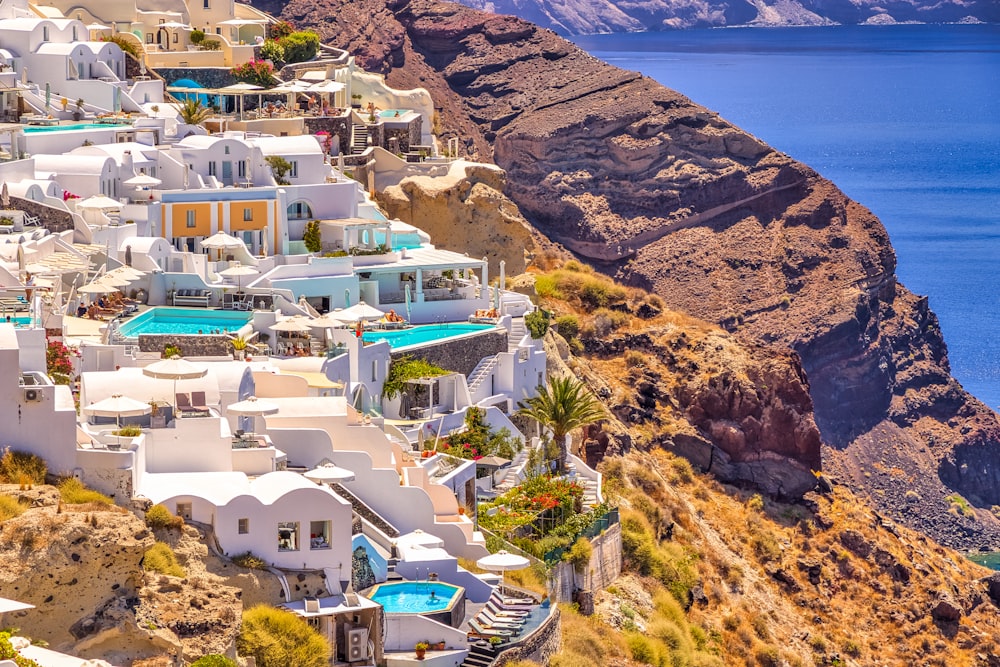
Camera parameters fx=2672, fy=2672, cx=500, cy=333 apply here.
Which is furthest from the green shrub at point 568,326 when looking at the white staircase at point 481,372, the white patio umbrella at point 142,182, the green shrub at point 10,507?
the green shrub at point 10,507

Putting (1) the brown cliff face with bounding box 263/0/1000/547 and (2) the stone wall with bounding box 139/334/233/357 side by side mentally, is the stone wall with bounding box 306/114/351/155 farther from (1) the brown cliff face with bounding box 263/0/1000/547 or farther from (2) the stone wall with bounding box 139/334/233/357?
(1) the brown cliff face with bounding box 263/0/1000/547

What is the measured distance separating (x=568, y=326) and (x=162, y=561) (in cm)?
4272

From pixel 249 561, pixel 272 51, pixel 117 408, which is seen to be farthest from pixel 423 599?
pixel 272 51

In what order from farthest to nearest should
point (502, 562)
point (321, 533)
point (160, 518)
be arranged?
point (502, 562) → point (321, 533) → point (160, 518)

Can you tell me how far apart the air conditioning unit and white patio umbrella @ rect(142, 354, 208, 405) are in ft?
22.6

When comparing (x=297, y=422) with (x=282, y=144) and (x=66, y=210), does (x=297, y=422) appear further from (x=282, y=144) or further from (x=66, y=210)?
(x=282, y=144)

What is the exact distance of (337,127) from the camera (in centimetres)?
8381

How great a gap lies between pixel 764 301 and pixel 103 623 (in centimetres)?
7810

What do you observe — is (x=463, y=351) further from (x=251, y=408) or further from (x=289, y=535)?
(x=289, y=535)

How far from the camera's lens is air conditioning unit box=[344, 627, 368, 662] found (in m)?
45.9

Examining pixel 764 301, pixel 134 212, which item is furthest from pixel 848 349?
pixel 134 212

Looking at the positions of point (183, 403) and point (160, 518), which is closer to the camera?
point (160, 518)

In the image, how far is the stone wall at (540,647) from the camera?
48.4m

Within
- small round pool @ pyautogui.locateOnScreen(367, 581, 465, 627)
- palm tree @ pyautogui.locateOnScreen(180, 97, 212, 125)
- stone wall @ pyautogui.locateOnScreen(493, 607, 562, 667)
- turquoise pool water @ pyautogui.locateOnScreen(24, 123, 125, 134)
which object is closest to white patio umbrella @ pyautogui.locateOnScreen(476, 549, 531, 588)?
stone wall @ pyautogui.locateOnScreen(493, 607, 562, 667)
